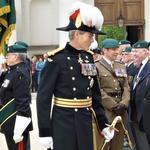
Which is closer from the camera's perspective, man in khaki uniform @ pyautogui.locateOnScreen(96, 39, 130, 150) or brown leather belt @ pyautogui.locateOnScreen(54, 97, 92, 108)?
brown leather belt @ pyautogui.locateOnScreen(54, 97, 92, 108)

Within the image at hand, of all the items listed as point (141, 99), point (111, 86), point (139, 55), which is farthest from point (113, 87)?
point (139, 55)

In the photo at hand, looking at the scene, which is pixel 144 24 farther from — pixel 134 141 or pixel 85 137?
pixel 85 137

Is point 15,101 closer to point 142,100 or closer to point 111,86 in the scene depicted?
point 111,86

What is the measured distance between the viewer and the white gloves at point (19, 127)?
19.4ft

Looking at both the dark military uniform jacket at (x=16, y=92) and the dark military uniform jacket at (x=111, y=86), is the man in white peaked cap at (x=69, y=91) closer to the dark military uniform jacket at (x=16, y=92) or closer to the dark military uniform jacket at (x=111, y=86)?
the dark military uniform jacket at (x=16, y=92)

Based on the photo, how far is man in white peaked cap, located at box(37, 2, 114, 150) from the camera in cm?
A: 454

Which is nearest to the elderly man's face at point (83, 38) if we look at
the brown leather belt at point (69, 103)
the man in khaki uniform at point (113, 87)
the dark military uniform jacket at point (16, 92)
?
the brown leather belt at point (69, 103)

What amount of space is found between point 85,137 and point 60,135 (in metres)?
0.23

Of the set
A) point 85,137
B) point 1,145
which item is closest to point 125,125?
point 85,137

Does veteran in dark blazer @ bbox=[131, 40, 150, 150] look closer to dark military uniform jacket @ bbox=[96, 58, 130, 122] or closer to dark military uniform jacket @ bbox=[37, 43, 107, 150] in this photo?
dark military uniform jacket @ bbox=[96, 58, 130, 122]

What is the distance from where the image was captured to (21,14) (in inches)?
1097

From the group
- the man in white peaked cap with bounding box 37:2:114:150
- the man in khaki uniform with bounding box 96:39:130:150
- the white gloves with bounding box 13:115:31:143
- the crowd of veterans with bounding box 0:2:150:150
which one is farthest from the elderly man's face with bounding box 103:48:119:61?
the man in white peaked cap with bounding box 37:2:114:150

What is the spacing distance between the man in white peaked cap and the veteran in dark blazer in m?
1.29

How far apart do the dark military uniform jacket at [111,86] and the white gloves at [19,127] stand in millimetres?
976
